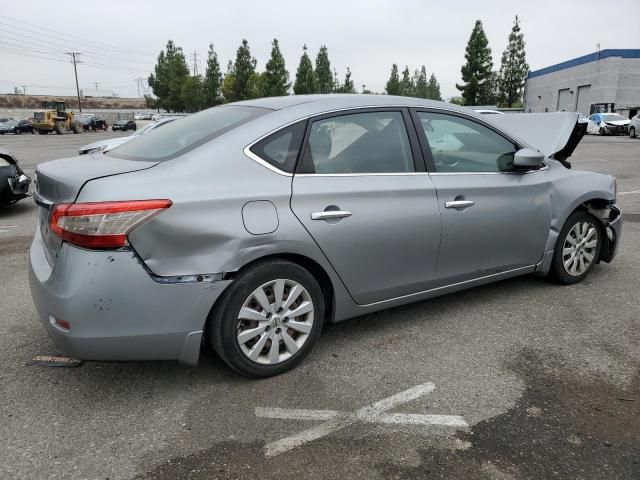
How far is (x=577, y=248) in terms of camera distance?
4453mm

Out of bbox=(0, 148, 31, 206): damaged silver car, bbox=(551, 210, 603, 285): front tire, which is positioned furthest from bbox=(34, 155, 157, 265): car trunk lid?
bbox=(0, 148, 31, 206): damaged silver car

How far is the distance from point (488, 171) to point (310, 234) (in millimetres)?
1619

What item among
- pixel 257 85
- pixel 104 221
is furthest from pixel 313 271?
pixel 257 85

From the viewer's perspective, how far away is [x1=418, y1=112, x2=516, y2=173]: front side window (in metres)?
3.62

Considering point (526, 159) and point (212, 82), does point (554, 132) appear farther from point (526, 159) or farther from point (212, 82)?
point (212, 82)

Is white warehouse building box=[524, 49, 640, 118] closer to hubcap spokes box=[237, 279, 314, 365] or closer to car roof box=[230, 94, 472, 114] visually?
car roof box=[230, 94, 472, 114]

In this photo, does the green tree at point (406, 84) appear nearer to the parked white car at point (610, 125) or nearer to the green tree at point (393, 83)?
the green tree at point (393, 83)

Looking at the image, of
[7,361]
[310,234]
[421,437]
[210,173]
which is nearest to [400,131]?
[310,234]

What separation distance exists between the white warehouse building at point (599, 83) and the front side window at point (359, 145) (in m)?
49.8

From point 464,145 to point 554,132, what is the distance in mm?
1689

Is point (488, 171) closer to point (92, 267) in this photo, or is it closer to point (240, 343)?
point (240, 343)

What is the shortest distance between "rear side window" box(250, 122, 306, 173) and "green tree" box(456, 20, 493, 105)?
62.9 metres

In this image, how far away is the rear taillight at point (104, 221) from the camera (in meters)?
2.47

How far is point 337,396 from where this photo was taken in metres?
2.86
